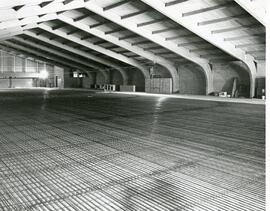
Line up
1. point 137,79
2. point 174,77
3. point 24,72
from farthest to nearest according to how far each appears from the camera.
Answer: point 24,72, point 137,79, point 174,77

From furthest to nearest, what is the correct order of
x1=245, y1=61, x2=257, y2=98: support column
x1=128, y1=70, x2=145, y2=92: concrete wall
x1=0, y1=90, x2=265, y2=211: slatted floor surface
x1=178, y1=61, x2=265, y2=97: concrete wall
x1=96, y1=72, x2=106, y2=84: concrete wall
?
x1=96, y1=72, x2=106, y2=84: concrete wall, x1=128, y1=70, x2=145, y2=92: concrete wall, x1=178, y1=61, x2=265, y2=97: concrete wall, x1=245, y1=61, x2=257, y2=98: support column, x1=0, y1=90, x2=265, y2=211: slatted floor surface

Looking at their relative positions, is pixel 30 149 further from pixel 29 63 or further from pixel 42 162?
pixel 29 63

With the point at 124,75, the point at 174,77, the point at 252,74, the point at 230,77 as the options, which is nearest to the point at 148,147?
the point at 252,74

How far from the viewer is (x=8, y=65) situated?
38906 millimetres

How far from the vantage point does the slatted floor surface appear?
279 centimetres

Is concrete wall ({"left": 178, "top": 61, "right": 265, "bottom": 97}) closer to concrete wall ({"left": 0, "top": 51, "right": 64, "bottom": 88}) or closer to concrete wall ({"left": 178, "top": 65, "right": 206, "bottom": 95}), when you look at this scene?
concrete wall ({"left": 178, "top": 65, "right": 206, "bottom": 95})

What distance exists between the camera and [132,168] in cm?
384

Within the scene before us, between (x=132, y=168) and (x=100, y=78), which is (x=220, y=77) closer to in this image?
(x=100, y=78)

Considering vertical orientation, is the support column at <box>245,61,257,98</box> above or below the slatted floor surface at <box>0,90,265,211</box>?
above

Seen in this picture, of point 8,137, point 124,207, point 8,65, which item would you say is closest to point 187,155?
point 124,207

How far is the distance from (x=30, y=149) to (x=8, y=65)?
126 feet

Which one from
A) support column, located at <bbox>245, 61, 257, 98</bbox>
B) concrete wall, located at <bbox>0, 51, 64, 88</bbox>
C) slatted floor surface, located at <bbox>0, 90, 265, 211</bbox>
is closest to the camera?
slatted floor surface, located at <bbox>0, 90, 265, 211</bbox>

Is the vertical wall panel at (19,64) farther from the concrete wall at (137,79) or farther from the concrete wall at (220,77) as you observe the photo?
the concrete wall at (220,77)

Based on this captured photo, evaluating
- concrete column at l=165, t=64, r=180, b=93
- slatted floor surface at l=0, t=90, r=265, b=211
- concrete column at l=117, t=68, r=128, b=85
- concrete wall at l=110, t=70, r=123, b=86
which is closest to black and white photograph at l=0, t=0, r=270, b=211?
slatted floor surface at l=0, t=90, r=265, b=211
